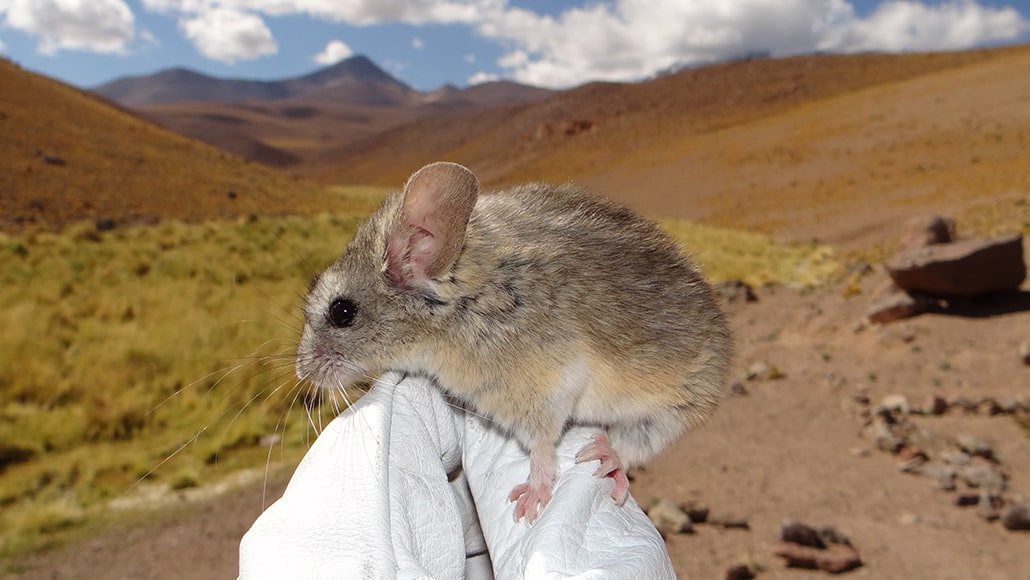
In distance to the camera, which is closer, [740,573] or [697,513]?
[740,573]

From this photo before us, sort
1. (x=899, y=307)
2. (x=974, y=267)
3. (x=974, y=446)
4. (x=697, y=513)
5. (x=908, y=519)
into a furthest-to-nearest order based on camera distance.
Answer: (x=899, y=307) < (x=974, y=267) < (x=974, y=446) < (x=697, y=513) < (x=908, y=519)

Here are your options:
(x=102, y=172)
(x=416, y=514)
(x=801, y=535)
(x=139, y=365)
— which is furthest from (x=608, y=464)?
(x=102, y=172)

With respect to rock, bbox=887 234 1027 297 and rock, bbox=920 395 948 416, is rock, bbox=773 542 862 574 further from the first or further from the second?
rock, bbox=887 234 1027 297

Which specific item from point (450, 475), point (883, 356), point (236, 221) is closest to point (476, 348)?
point (450, 475)

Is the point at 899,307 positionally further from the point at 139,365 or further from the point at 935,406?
the point at 139,365

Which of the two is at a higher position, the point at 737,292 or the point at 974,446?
the point at 737,292

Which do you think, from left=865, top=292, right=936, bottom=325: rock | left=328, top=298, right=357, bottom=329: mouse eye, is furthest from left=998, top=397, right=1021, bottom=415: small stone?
left=328, top=298, right=357, bottom=329: mouse eye

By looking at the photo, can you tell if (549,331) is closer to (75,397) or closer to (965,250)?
(75,397)
